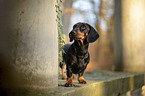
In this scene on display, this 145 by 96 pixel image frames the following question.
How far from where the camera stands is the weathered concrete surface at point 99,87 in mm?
2418

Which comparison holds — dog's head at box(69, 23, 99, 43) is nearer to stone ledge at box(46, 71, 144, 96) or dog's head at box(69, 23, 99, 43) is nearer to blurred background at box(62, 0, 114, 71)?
stone ledge at box(46, 71, 144, 96)

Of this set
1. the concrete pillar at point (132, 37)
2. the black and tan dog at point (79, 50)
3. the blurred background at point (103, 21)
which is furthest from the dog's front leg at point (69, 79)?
the blurred background at point (103, 21)

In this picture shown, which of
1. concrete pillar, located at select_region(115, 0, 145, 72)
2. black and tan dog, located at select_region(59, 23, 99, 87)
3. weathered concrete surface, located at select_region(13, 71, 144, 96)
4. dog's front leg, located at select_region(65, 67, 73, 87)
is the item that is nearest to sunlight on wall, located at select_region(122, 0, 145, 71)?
concrete pillar, located at select_region(115, 0, 145, 72)

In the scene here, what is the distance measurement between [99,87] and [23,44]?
1.70 meters

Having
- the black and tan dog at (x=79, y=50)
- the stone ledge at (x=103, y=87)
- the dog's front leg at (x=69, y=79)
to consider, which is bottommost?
the stone ledge at (x=103, y=87)

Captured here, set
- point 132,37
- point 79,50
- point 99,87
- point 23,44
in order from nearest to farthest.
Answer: point 23,44 → point 79,50 → point 99,87 → point 132,37

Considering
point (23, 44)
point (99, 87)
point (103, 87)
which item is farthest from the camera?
point (103, 87)

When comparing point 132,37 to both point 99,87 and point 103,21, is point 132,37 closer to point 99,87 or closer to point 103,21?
point 99,87

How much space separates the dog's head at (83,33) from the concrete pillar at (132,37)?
3407mm

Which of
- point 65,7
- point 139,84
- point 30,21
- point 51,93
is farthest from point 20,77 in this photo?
point 65,7

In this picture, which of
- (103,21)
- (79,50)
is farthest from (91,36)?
(103,21)

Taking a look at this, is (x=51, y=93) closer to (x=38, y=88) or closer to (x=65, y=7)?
(x=38, y=88)

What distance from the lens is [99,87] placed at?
3322 millimetres

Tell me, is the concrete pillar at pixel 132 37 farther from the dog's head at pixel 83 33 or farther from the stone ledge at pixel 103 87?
the dog's head at pixel 83 33
